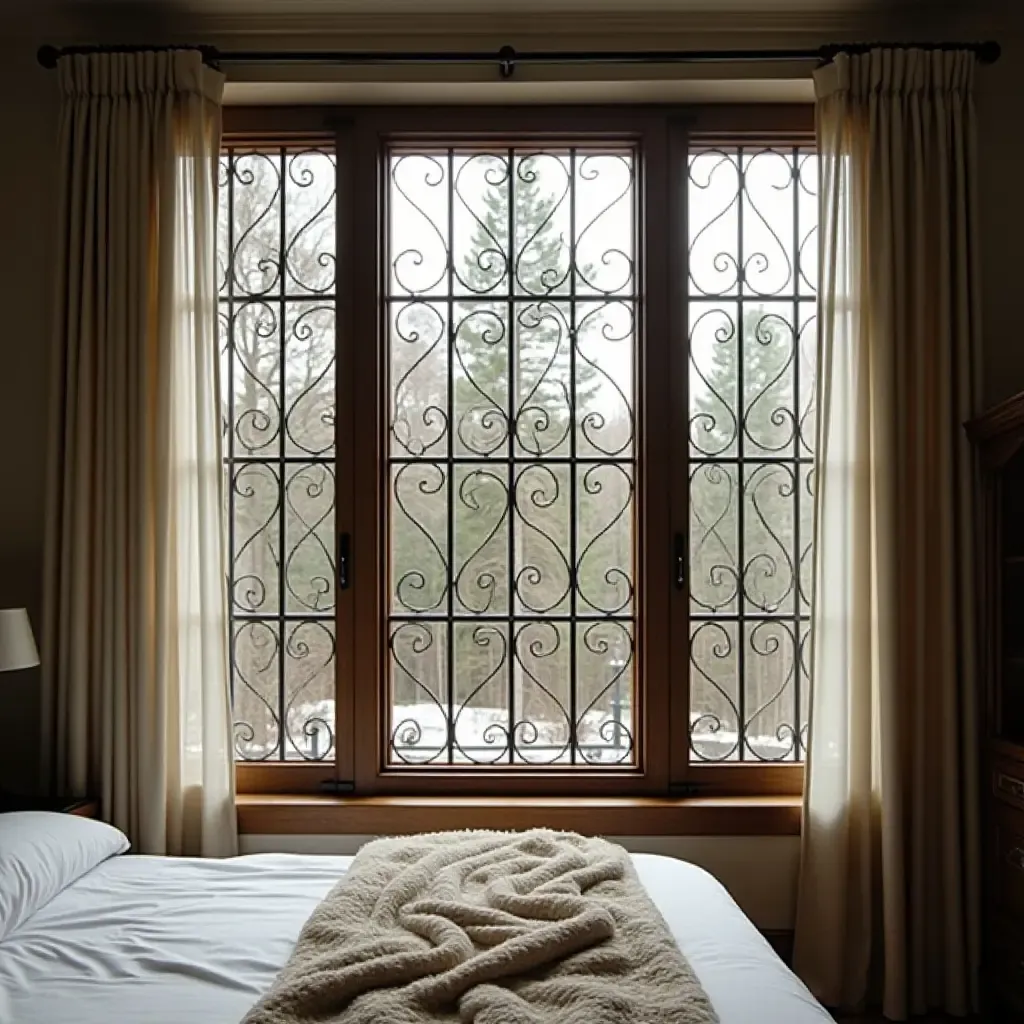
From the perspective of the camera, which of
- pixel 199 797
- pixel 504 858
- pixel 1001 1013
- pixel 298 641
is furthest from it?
pixel 298 641

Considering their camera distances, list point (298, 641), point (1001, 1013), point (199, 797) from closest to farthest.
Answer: point (1001, 1013), point (199, 797), point (298, 641)

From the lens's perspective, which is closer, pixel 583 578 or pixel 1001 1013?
pixel 1001 1013

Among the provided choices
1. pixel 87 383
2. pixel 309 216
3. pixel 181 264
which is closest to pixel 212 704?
pixel 87 383

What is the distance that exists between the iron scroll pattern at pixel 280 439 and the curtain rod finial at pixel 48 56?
0.54m

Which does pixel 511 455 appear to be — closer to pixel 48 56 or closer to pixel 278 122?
pixel 278 122

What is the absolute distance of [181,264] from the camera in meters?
2.92

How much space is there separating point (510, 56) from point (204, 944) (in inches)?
97.2

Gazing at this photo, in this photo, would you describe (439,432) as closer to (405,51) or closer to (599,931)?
(405,51)

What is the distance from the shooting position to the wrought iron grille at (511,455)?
3.11 meters

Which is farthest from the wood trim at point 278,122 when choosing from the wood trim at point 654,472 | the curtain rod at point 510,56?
the wood trim at point 654,472

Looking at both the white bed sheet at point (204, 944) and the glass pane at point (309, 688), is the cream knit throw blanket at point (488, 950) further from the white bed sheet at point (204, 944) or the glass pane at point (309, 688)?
the glass pane at point (309, 688)

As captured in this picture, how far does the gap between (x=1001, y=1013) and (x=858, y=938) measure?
1.37ft

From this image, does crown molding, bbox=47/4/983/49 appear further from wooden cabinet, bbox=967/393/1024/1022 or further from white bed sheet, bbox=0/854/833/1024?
white bed sheet, bbox=0/854/833/1024

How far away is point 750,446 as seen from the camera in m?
3.12
